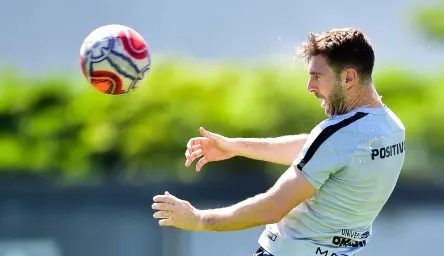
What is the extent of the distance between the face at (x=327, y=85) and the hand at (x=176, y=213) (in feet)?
3.21

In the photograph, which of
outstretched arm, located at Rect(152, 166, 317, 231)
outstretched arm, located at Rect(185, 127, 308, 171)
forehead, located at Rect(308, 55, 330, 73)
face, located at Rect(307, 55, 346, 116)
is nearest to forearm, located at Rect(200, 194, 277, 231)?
outstretched arm, located at Rect(152, 166, 317, 231)

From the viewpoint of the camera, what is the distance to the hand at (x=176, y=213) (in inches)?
259

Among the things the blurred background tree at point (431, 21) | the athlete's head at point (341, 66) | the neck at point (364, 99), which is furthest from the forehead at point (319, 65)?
the blurred background tree at point (431, 21)

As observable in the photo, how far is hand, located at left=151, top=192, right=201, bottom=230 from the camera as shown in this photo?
657 cm

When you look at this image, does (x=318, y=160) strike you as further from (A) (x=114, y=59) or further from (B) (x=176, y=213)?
(A) (x=114, y=59)

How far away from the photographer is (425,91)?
48.0 feet

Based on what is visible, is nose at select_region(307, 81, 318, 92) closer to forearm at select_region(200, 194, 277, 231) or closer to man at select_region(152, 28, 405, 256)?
man at select_region(152, 28, 405, 256)

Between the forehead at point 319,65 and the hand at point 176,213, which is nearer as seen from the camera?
the hand at point 176,213

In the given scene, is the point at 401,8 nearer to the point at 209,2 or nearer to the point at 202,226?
the point at 209,2

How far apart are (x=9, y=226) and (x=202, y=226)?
8.51 m

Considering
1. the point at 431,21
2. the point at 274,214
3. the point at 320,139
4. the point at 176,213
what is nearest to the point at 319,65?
the point at 320,139

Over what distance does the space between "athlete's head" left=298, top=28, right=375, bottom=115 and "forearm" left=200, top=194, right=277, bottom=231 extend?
0.70 meters

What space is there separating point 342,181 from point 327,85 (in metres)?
0.55

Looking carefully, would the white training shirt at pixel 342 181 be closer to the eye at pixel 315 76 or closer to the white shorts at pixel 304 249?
the white shorts at pixel 304 249
